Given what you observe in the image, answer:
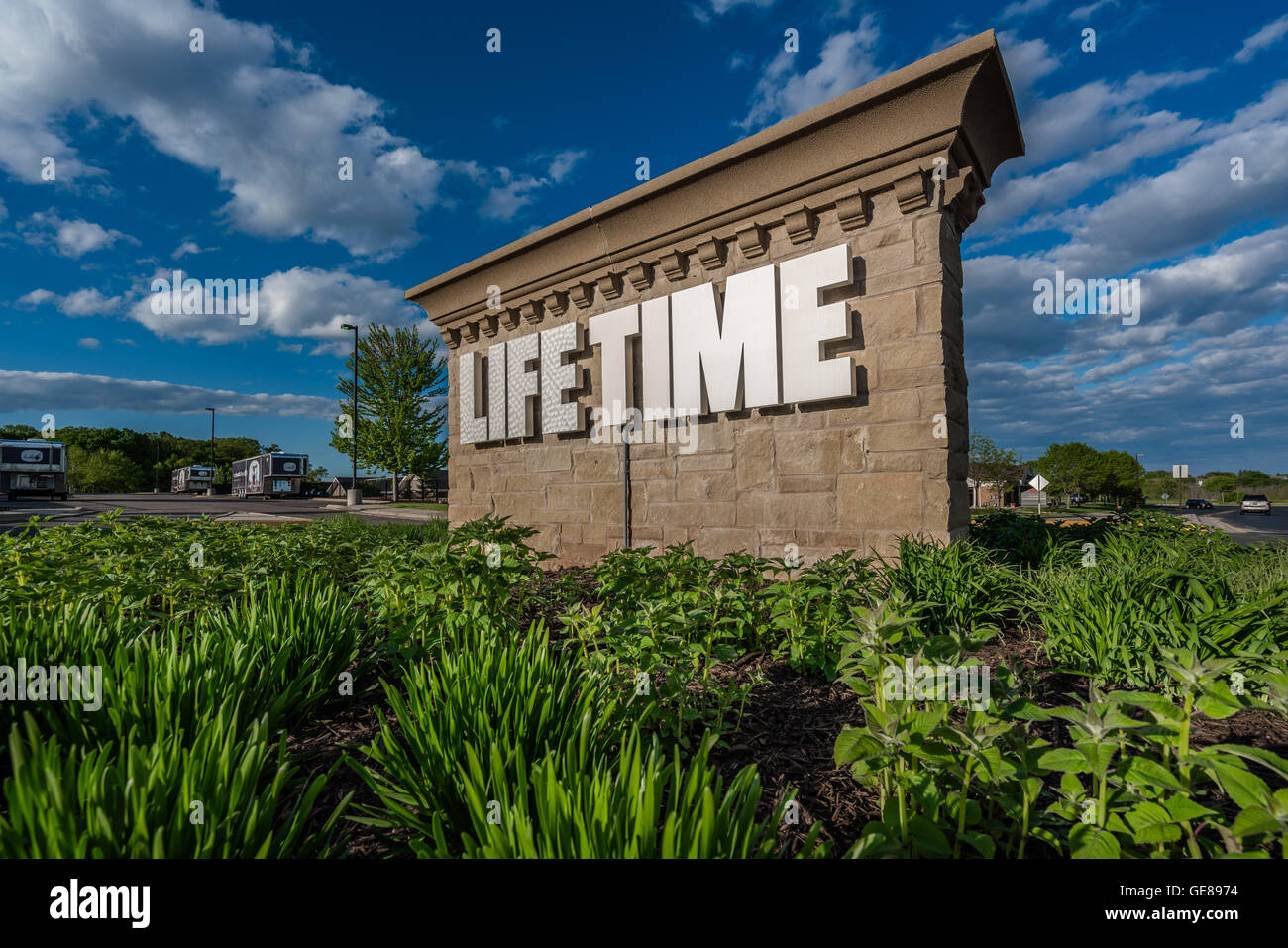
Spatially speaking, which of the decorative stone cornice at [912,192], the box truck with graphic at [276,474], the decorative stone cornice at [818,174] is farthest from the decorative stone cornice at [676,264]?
the box truck with graphic at [276,474]

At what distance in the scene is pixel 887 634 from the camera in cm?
209

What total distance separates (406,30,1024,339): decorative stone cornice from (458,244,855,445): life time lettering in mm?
461

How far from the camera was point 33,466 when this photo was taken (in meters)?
39.2

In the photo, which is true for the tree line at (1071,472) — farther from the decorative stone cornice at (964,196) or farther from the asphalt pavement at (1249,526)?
the decorative stone cornice at (964,196)

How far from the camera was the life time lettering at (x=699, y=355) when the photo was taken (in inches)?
222

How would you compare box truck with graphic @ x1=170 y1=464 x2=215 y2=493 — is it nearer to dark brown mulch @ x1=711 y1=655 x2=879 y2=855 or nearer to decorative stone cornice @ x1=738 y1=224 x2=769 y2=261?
decorative stone cornice @ x1=738 y1=224 x2=769 y2=261

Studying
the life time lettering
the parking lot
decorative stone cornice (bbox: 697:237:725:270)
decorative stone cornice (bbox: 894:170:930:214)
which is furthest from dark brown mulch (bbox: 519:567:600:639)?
the parking lot

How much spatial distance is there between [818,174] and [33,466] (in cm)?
5581

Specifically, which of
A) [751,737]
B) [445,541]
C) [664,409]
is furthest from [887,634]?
[664,409]

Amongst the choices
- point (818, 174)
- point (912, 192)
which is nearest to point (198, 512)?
point (818, 174)

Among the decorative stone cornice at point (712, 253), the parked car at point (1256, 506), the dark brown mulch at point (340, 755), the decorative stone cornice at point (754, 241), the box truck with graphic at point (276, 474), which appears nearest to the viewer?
the dark brown mulch at point (340, 755)

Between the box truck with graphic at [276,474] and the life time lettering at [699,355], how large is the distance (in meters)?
48.3

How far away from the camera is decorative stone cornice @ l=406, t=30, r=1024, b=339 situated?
16.3 ft

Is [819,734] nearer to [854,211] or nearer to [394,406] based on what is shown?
[854,211]
